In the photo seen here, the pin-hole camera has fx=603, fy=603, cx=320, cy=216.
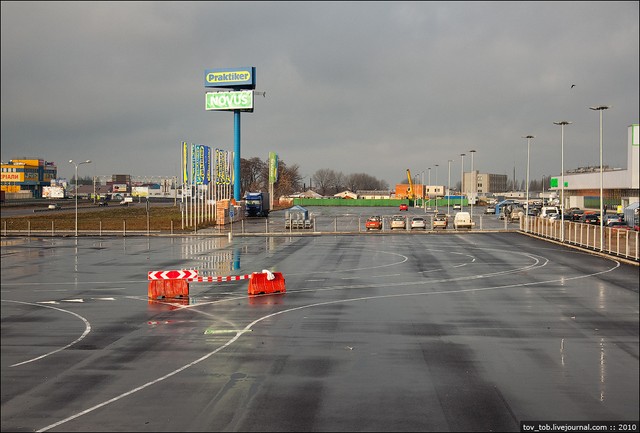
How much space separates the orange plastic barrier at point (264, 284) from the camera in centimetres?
2614

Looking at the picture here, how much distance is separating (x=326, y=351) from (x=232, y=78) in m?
80.8

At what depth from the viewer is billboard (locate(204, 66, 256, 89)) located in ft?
301

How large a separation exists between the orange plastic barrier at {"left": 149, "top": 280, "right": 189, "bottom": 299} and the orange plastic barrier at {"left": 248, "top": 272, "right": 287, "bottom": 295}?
2799 millimetres

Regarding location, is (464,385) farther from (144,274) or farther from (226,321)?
(144,274)

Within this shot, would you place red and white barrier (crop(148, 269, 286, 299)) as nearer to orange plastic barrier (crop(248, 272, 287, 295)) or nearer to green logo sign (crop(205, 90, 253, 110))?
orange plastic barrier (crop(248, 272, 287, 295))

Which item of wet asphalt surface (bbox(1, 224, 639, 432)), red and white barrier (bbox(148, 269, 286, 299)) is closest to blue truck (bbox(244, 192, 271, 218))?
wet asphalt surface (bbox(1, 224, 639, 432))

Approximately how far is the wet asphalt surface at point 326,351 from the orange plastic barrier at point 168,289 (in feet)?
2.79

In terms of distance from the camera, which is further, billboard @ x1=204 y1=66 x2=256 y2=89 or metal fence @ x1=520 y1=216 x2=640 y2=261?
billboard @ x1=204 y1=66 x2=256 y2=89

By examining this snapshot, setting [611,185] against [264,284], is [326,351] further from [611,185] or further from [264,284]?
[611,185]

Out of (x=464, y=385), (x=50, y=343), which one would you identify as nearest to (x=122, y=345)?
(x=50, y=343)

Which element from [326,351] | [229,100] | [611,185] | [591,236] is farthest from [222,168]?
[326,351]

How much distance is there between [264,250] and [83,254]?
13331 millimetres

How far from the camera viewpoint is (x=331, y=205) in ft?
644

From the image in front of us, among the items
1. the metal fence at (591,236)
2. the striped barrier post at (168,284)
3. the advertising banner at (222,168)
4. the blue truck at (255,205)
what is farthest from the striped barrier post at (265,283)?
the blue truck at (255,205)
